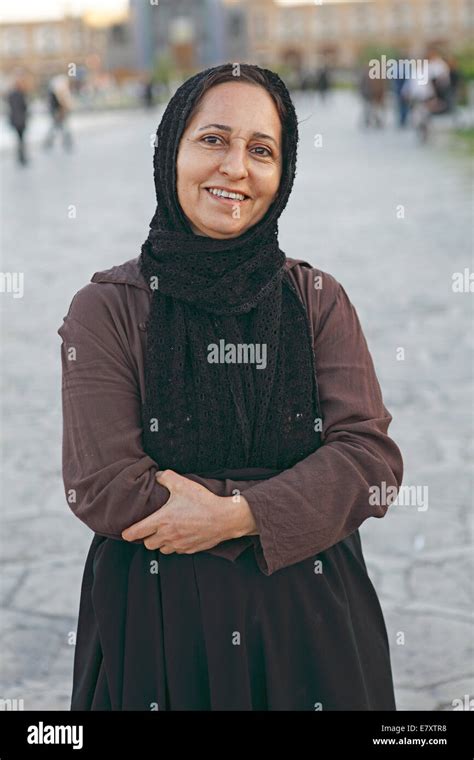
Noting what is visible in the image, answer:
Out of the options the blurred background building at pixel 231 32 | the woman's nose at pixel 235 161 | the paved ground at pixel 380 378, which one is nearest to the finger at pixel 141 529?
the woman's nose at pixel 235 161

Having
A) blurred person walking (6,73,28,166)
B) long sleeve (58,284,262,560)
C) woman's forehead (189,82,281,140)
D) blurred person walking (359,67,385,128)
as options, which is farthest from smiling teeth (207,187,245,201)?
blurred person walking (359,67,385,128)

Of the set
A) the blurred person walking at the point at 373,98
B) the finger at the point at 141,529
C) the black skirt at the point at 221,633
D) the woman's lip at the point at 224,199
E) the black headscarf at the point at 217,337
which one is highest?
the blurred person walking at the point at 373,98

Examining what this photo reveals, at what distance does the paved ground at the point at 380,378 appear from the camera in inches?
134

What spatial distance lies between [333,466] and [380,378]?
3976 mm

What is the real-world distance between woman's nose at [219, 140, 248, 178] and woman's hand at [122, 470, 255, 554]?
1.77 ft

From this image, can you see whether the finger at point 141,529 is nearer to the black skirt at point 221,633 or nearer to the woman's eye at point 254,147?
the black skirt at point 221,633

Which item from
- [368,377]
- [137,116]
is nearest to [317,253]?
[368,377]

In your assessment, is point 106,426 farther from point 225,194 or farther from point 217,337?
point 225,194

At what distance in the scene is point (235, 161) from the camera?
1878 millimetres

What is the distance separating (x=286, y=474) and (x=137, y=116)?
36.4 meters

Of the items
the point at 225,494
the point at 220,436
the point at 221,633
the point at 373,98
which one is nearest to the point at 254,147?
the point at 220,436

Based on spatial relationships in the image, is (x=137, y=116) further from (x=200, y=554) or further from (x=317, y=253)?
(x=200, y=554)

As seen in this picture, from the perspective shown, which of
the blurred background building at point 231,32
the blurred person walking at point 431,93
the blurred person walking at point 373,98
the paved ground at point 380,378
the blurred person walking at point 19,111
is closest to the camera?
the paved ground at point 380,378

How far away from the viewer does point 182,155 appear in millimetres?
1911
